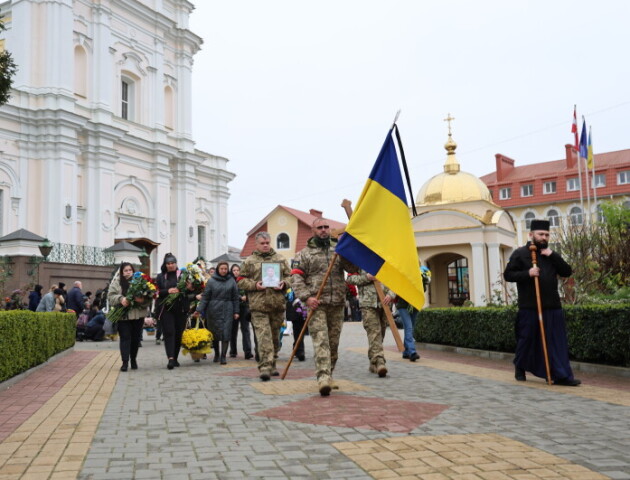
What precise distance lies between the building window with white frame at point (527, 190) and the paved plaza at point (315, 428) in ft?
161

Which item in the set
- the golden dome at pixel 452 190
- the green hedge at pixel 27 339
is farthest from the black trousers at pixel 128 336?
the golden dome at pixel 452 190

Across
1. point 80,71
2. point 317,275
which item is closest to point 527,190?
point 80,71

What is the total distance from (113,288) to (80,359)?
2.63m

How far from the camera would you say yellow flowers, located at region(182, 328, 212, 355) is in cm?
1112

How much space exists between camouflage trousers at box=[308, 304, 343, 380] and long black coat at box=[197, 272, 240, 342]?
129 inches

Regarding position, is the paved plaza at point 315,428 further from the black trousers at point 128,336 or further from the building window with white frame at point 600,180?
the building window with white frame at point 600,180

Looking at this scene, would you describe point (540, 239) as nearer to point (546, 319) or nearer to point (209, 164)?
point (546, 319)

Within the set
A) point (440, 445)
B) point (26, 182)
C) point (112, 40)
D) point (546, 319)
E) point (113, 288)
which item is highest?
point (112, 40)

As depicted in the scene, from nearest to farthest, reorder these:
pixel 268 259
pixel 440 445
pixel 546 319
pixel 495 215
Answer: pixel 440 445 < pixel 546 319 < pixel 268 259 < pixel 495 215

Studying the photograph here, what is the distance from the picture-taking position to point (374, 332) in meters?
9.09

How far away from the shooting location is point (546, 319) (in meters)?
8.17

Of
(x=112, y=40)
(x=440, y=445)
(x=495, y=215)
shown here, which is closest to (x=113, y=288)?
(x=440, y=445)

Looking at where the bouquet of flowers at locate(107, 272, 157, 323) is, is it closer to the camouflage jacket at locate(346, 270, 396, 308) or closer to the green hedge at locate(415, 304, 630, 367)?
the camouflage jacket at locate(346, 270, 396, 308)

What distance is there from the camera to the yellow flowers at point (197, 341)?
11.1 meters
